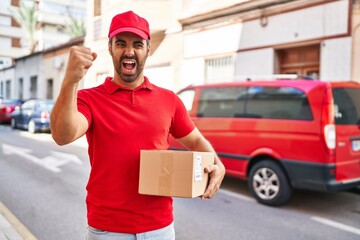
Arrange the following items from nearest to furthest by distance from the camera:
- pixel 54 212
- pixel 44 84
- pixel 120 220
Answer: pixel 120 220, pixel 54 212, pixel 44 84

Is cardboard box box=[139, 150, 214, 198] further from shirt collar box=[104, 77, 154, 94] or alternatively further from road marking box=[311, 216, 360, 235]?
road marking box=[311, 216, 360, 235]

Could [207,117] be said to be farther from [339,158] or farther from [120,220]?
[120,220]

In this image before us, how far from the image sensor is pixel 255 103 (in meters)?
6.09

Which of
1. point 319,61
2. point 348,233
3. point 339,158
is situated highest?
point 319,61

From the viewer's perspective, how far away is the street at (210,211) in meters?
4.58

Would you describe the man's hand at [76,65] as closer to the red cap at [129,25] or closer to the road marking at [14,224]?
the red cap at [129,25]

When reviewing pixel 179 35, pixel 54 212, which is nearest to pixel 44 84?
pixel 179 35

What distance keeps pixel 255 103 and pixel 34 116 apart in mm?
11475

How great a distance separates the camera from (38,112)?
50.6 ft

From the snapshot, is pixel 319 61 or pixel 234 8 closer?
pixel 319 61

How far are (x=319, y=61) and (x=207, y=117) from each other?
4656 mm

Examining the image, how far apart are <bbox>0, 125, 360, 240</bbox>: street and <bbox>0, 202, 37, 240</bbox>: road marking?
0.25 ft

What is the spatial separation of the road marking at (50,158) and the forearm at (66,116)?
6626 mm

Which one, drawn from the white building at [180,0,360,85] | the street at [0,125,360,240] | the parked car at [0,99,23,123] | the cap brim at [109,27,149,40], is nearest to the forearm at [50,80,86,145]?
the cap brim at [109,27,149,40]
